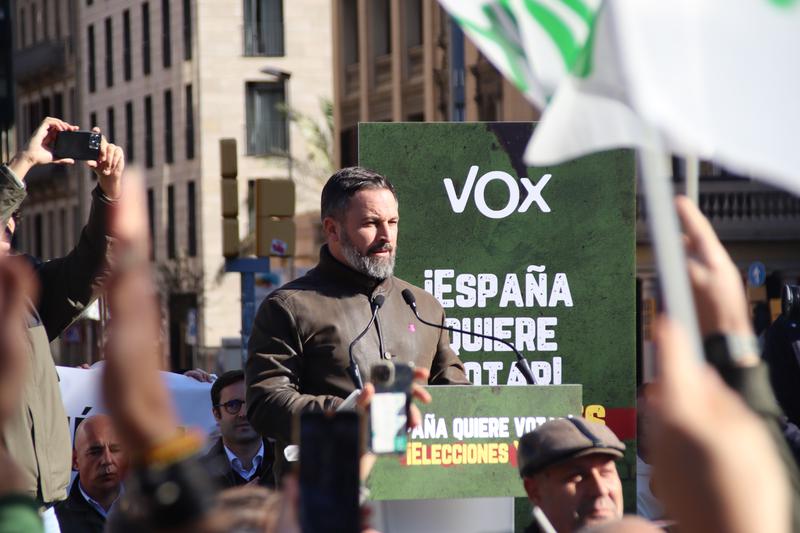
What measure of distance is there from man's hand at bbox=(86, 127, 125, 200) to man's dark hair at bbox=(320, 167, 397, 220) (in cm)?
62

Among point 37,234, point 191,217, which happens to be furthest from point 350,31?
point 37,234

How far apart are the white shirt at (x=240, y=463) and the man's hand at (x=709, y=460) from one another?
5.78m

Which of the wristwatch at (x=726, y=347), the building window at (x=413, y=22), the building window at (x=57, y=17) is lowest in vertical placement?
the wristwatch at (x=726, y=347)

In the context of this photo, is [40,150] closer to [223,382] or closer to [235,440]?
[235,440]

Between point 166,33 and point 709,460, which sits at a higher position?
point 166,33

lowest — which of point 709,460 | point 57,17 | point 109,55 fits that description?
point 709,460

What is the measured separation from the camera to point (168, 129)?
5950cm

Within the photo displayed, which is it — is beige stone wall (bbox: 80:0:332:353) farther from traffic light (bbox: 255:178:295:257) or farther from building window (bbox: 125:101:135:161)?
traffic light (bbox: 255:178:295:257)

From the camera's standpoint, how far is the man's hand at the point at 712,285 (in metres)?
2.62

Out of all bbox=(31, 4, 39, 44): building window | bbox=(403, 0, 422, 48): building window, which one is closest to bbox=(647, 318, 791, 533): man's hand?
bbox=(403, 0, 422, 48): building window

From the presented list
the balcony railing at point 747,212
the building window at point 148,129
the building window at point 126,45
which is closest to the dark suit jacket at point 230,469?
the balcony railing at point 747,212

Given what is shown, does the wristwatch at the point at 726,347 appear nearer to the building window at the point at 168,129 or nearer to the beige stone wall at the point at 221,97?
the beige stone wall at the point at 221,97

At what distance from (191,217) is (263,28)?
19.6 feet

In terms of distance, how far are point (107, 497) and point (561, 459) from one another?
307cm
